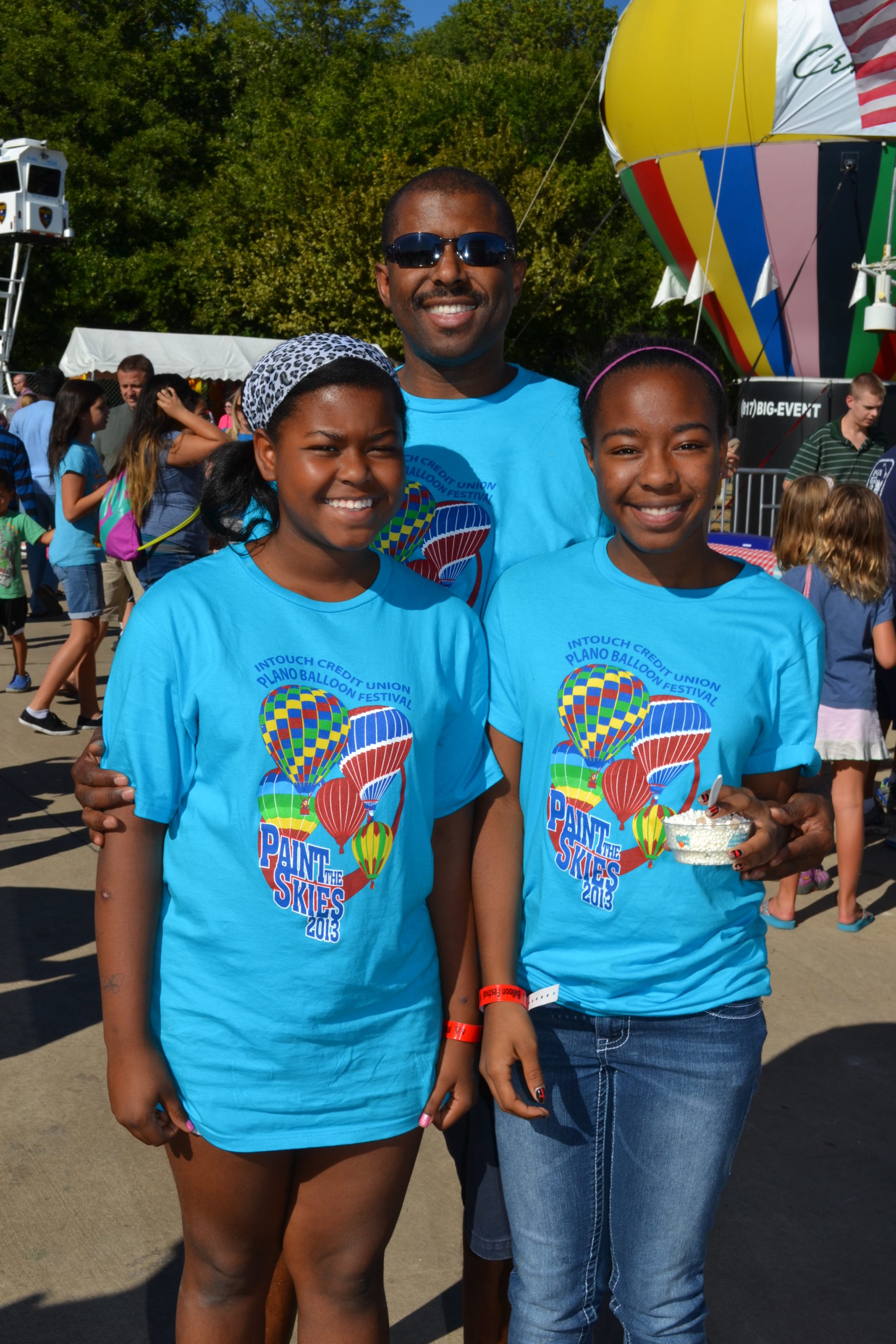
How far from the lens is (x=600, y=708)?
1.93 meters

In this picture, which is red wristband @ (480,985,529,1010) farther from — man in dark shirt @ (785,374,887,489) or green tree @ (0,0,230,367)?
green tree @ (0,0,230,367)

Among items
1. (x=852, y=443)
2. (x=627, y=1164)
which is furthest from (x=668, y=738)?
(x=852, y=443)

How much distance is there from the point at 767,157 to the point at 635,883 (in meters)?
13.1

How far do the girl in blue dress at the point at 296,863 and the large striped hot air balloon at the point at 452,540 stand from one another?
24 centimetres

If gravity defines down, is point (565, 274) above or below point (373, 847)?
above

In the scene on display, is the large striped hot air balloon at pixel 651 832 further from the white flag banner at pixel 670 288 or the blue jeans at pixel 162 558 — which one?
the white flag banner at pixel 670 288

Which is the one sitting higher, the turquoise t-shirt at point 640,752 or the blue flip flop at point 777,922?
the turquoise t-shirt at point 640,752

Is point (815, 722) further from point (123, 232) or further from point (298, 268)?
point (123, 232)

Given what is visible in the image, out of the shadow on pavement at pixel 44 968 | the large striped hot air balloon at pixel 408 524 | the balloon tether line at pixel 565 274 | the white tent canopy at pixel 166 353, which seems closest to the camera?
the large striped hot air balloon at pixel 408 524

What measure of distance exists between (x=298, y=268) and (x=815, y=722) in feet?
85.9

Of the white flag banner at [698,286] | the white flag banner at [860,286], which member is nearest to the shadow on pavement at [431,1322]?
the white flag banner at [860,286]

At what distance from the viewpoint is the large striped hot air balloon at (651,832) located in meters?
1.91

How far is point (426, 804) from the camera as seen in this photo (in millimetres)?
1927

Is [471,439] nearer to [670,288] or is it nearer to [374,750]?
[374,750]
